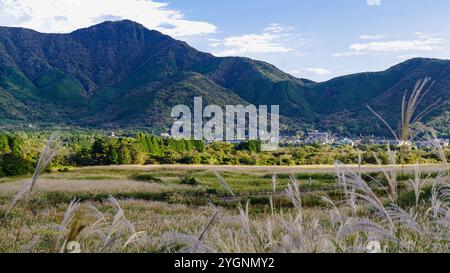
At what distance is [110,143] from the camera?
5603 centimetres

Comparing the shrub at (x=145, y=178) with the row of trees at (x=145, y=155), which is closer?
the shrub at (x=145, y=178)

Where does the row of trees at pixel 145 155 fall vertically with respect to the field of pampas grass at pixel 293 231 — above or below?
below

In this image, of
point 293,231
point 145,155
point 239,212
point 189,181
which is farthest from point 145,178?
point 293,231

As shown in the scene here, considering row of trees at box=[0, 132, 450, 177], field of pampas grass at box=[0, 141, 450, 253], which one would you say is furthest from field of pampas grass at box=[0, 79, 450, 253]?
row of trees at box=[0, 132, 450, 177]

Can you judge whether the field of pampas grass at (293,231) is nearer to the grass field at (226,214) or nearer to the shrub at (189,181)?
the grass field at (226,214)

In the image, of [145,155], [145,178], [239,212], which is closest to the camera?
[239,212]

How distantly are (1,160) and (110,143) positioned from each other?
16218 millimetres

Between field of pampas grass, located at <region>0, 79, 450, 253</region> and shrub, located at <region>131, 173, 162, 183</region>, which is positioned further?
shrub, located at <region>131, 173, 162, 183</region>

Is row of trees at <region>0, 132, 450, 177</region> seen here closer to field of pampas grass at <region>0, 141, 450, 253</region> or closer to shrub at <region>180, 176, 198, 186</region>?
shrub at <region>180, 176, 198, 186</region>

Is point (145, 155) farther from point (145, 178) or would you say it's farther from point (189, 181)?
point (189, 181)

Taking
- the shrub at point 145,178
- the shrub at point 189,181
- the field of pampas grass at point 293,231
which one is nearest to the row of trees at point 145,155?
the shrub at point 145,178

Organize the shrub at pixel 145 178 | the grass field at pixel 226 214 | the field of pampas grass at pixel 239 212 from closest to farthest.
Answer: the field of pampas grass at pixel 239 212 → the grass field at pixel 226 214 → the shrub at pixel 145 178

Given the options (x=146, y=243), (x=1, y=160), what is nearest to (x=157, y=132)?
(x=1, y=160)

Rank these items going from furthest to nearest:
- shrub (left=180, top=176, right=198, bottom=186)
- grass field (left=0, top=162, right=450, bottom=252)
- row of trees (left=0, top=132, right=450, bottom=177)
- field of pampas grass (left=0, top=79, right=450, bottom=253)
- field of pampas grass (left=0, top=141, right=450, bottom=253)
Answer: row of trees (left=0, top=132, right=450, bottom=177)
shrub (left=180, top=176, right=198, bottom=186)
grass field (left=0, top=162, right=450, bottom=252)
field of pampas grass (left=0, top=79, right=450, bottom=253)
field of pampas grass (left=0, top=141, right=450, bottom=253)
